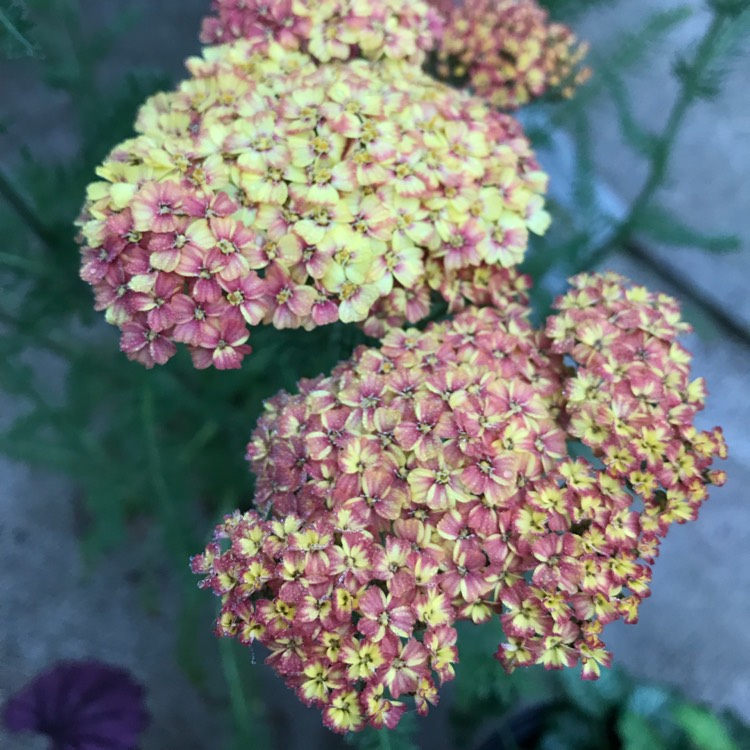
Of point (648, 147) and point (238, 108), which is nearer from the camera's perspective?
point (238, 108)

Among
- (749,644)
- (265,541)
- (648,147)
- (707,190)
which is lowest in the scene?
(749,644)

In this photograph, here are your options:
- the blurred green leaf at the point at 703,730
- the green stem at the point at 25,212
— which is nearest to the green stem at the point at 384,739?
the blurred green leaf at the point at 703,730

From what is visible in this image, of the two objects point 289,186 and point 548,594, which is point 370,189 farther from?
Result: point 548,594

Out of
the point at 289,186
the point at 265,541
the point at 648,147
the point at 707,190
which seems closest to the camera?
the point at 265,541

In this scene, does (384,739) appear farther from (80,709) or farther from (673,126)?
(673,126)

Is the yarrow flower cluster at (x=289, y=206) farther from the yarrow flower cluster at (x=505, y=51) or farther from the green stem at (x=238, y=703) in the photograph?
the green stem at (x=238, y=703)

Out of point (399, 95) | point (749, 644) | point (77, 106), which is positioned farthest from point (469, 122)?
point (749, 644)

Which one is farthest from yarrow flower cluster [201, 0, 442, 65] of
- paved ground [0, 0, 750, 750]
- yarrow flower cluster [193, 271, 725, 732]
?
paved ground [0, 0, 750, 750]
